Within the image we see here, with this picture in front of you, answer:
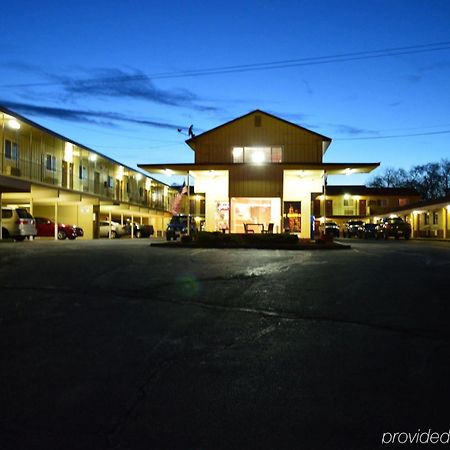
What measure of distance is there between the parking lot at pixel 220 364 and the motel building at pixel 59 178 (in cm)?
2065

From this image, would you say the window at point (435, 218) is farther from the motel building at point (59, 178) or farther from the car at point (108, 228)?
the car at point (108, 228)

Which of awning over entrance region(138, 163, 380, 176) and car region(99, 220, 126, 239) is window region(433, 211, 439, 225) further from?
car region(99, 220, 126, 239)

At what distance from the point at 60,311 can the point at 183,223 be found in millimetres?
31048

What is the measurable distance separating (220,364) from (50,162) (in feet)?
108

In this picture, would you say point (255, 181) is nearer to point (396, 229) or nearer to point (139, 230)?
point (396, 229)

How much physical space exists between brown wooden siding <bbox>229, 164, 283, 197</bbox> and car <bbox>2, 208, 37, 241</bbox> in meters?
11.9

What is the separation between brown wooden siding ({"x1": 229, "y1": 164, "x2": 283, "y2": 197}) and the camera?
2934 cm

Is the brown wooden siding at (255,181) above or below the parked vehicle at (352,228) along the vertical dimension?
above

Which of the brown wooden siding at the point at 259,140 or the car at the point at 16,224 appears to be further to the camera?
the brown wooden siding at the point at 259,140

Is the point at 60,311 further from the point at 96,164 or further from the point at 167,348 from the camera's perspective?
the point at 96,164

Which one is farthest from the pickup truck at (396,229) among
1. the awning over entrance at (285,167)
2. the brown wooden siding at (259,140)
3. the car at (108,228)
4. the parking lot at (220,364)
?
the parking lot at (220,364)

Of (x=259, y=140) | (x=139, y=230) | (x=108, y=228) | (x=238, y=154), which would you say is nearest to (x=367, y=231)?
(x=139, y=230)

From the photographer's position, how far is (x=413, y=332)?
6.45 m

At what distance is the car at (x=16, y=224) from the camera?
1177 inches
